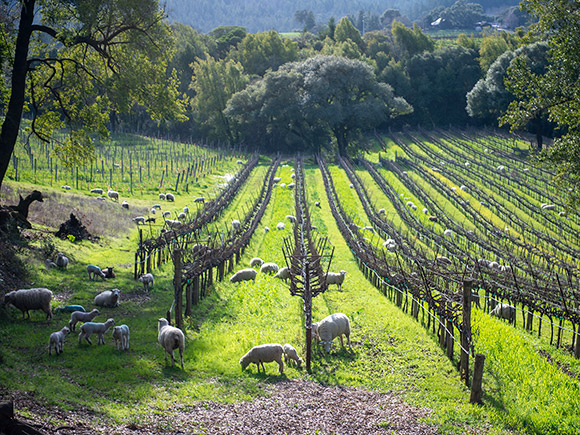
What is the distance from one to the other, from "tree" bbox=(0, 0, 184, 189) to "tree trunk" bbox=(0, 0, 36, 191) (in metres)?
1.07

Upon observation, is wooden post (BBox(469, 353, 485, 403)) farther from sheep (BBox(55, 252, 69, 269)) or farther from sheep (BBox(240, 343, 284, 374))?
sheep (BBox(55, 252, 69, 269))

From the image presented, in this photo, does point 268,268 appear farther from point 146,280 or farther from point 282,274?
point 146,280

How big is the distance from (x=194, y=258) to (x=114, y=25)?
982 centimetres

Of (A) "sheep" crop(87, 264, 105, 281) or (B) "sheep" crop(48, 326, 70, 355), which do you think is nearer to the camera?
(B) "sheep" crop(48, 326, 70, 355)

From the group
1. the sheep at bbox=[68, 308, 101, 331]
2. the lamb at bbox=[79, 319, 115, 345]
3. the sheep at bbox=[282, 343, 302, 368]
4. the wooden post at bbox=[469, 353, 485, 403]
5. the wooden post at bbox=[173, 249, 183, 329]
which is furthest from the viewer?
the wooden post at bbox=[173, 249, 183, 329]

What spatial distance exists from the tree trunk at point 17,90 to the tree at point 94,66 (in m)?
1.07

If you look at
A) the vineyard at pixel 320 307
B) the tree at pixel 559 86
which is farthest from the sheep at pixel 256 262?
the tree at pixel 559 86

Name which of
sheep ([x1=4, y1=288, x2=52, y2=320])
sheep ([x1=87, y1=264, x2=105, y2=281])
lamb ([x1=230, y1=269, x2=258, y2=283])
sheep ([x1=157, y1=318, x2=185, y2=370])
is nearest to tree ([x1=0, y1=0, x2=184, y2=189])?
sheep ([x1=87, y1=264, x2=105, y2=281])

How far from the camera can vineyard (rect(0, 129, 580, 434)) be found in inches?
452

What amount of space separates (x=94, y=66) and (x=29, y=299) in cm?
1224

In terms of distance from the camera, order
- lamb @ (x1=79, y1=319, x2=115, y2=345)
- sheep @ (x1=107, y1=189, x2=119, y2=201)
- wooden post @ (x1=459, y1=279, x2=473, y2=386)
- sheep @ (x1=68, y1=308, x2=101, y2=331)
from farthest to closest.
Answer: sheep @ (x1=107, y1=189, x2=119, y2=201)
sheep @ (x1=68, y1=308, x2=101, y2=331)
lamb @ (x1=79, y1=319, x2=115, y2=345)
wooden post @ (x1=459, y1=279, x2=473, y2=386)

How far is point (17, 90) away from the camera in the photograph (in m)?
18.2

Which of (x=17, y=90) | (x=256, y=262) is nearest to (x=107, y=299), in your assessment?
(x=17, y=90)

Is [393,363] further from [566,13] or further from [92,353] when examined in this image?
[566,13]
